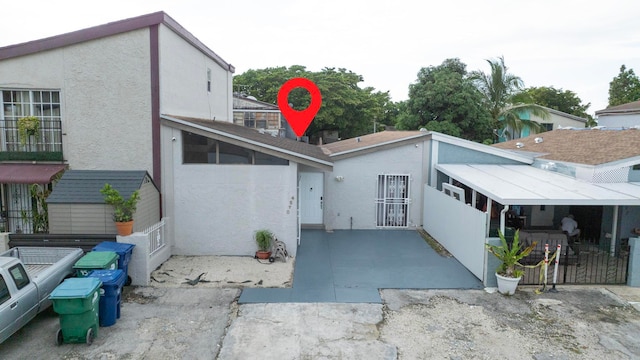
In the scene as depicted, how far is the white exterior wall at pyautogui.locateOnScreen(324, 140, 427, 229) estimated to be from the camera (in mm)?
16109

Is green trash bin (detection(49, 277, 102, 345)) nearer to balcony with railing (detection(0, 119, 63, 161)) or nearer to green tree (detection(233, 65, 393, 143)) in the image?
balcony with railing (detection(0, 119, 63, 161))

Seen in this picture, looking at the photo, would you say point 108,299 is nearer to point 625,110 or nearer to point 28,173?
point 28,173

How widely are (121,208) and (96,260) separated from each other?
6.28 ft

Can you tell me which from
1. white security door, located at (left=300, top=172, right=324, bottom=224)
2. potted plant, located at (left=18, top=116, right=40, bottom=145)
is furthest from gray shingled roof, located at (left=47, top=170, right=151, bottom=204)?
white security door, located at (left=300, top=172, right=324, bottom=224)

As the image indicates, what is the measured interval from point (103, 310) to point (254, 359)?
3.14 meters

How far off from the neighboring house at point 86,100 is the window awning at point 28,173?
0.02 meters

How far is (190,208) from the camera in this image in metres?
12.2

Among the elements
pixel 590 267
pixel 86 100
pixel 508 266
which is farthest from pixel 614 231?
pixel 86 100

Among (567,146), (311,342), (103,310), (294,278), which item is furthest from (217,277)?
(567,146)

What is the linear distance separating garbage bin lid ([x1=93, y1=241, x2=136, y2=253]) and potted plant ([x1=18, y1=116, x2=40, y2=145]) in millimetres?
4574

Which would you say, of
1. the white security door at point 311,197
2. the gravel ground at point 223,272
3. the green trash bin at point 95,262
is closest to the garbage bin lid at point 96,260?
the green trash bin at point 95,262

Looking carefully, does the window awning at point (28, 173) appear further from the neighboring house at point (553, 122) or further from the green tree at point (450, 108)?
the neighboring house at point (553, 122)

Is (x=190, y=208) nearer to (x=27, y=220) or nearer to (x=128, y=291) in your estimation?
(x=128, y=291)

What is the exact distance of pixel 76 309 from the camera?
7121 millimetres
